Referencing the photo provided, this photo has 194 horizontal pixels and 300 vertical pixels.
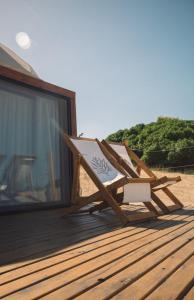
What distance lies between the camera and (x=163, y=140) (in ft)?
61.8

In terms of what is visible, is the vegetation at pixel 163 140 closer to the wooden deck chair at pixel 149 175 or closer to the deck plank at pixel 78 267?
the wooden deck chair at pixel 149 175

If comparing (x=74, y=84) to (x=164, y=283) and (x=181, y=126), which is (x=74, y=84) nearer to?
(x=164, y=283)

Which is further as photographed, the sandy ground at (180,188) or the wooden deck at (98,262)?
the sandy ground at (180,188)

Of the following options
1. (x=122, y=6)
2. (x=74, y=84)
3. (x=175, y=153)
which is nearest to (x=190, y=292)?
(x=122, y=6)

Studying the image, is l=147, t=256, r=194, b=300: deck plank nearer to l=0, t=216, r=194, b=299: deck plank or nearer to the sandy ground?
l=0, t=216, r=194, b=299: deck plank

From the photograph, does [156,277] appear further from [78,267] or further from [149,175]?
[149,175]

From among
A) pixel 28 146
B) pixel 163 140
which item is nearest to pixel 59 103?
pixel 28 146

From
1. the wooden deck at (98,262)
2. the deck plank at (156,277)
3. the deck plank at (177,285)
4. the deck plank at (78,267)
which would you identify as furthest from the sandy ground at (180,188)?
the deck plank at (177,285)

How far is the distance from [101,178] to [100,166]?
0.94ft

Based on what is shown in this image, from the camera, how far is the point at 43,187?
5.27 metres

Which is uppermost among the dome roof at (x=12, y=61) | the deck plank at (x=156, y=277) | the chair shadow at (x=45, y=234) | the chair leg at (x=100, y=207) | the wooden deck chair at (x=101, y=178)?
the dome roof at (x=12, y=61)

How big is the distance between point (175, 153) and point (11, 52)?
9666 millimetres

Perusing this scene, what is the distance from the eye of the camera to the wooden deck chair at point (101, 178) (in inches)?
143

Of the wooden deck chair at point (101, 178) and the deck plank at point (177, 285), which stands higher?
the wooden deck chair at point (101, 178)
